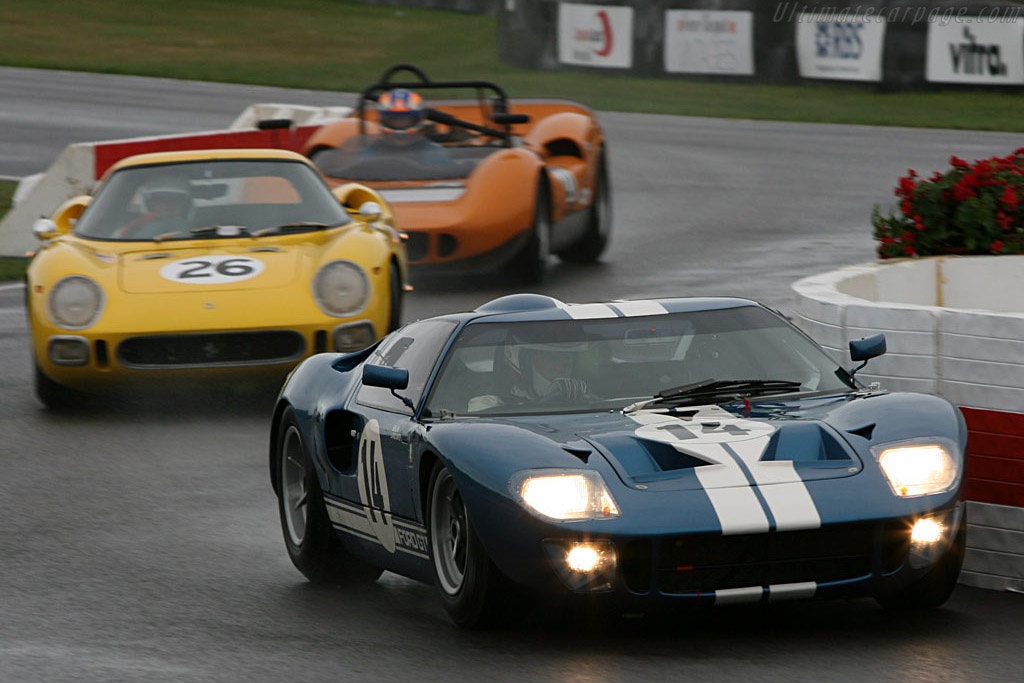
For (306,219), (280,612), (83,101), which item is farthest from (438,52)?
(280,612)

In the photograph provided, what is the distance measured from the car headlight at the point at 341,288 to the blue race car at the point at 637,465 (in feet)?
11.6

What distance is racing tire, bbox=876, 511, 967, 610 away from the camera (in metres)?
5.78

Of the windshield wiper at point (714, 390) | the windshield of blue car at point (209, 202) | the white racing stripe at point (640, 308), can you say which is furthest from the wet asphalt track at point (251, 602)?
the white racing stripe at point (640, 308)

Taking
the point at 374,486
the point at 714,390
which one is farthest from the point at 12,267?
the point at 714,390

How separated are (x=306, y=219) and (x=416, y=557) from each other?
18.0 ft

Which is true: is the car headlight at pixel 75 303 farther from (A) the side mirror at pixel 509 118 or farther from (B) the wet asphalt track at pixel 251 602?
(A) the side mirror at pixel 509 118

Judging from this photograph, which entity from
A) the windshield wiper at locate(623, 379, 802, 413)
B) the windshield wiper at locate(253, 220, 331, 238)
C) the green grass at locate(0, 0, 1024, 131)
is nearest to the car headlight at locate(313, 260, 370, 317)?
the windshield wiper at locate(253, 220, 331, 238)

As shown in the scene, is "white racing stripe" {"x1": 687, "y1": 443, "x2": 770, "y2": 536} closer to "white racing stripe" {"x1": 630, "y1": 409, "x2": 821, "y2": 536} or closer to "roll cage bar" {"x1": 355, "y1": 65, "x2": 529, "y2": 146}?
"white racing stripe" {"x1": 630, "y1": 409, "x2": 821, "y2": 536}

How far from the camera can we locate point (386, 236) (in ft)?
37.8

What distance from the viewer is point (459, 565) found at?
19.6 feet

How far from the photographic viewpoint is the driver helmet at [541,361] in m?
6.46

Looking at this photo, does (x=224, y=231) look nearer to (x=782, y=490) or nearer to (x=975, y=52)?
(x=782, y=490)

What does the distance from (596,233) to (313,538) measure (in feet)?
31.3

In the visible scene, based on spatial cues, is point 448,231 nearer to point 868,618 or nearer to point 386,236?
point 386,236
